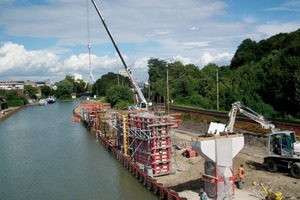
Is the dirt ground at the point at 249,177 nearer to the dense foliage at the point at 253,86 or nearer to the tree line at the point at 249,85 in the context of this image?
the tree line at the point at 249,85

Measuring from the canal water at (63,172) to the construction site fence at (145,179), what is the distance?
0.41 metres

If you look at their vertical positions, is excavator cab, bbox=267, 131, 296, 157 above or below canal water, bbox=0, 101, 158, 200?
above

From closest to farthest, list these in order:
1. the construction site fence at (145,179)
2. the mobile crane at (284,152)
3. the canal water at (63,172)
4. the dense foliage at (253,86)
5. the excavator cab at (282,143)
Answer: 1. the construction site fence at (145,179)
2. the mobile crane at (284,152)
3. the excavator cab at (282,143)
4. the canal water at (63,172)
5. the dense foliage at (253,86)

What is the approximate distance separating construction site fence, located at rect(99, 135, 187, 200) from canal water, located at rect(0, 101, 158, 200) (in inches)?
16.0

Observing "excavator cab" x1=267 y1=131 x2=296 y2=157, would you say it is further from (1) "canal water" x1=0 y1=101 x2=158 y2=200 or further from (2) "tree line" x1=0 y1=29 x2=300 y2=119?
(2) "tree line" x1=0 y1=29 x2=300 y2=119

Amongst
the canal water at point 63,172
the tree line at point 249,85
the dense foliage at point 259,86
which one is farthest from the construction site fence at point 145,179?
the dense foliage at point 259,86

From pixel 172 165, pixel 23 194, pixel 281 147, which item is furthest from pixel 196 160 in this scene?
pixel 23 194

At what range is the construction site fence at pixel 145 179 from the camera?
774 inches

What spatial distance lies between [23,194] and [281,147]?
59.3 ft

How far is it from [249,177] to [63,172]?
16162 mm

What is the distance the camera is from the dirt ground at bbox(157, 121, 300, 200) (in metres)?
19.8

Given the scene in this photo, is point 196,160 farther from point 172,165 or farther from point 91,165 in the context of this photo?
point 91,165

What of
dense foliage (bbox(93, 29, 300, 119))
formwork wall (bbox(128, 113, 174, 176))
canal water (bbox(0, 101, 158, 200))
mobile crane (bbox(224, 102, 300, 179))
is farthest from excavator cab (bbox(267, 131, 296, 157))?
dense foliage (bbox(93, 29, 300, 119))

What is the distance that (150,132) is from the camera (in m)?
24.3
